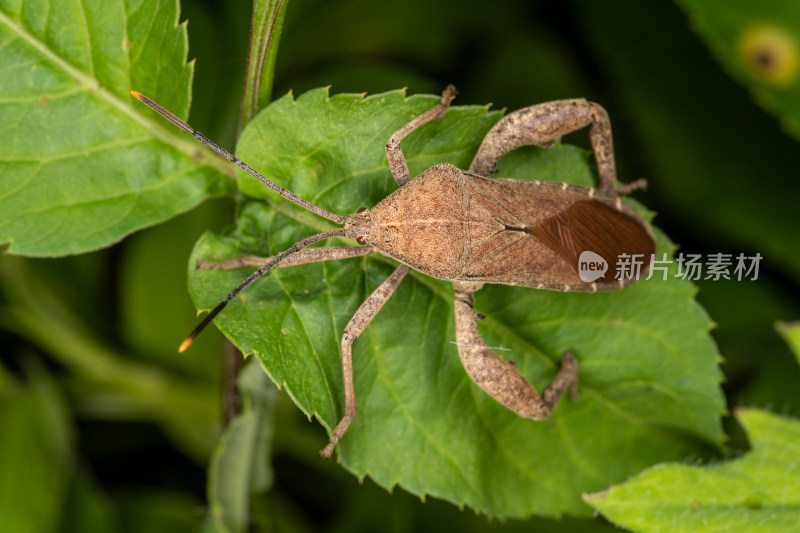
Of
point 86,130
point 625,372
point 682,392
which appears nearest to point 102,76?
point 86,130

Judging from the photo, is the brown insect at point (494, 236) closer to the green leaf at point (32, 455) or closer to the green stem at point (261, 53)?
the green stem at point (261, 53)

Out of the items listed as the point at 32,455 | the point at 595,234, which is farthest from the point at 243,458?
the point at 595,234

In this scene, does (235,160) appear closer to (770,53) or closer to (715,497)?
(715,497)

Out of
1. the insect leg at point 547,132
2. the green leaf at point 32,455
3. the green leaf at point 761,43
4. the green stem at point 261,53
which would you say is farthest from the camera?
the green leaf at point 761,43

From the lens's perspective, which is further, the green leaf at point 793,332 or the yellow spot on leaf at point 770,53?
→ the yellow spot on leaf at point 770,53

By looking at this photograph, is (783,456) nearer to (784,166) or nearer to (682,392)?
(682,392)

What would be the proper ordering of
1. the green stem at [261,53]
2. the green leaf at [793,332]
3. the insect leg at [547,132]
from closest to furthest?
the green stem at [261,53], the green leaf at [793,332], the insect leg at [547,132]

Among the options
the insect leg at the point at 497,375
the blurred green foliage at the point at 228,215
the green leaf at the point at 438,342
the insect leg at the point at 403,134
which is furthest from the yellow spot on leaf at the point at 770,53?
the insect leg at the point at 497,375
